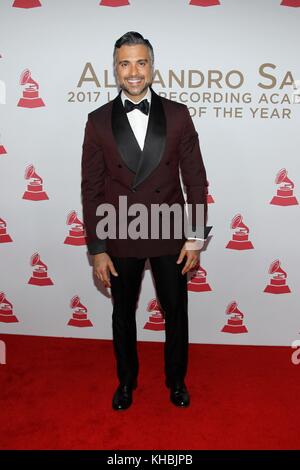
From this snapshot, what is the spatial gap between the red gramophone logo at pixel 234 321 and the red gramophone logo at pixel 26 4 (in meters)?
2.05

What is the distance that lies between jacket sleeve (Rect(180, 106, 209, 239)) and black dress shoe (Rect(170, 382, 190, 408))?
0.79 metres

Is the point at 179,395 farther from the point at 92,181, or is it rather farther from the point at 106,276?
the point at 92,181

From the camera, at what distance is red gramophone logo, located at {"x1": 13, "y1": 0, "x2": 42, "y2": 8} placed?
2525 mm

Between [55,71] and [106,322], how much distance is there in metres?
1.55

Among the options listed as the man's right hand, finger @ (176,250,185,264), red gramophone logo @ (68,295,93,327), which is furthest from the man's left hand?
red gramophone logo @ (68,295,93,327)

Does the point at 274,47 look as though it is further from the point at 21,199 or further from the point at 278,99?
the point at 21,199

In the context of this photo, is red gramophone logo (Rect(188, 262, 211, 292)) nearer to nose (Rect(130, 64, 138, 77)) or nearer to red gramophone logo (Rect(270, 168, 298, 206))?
red gramophone logo (Rect(270, 168, 298, 206))

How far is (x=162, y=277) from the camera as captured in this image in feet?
7.13

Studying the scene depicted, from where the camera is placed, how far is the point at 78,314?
298 centimetres

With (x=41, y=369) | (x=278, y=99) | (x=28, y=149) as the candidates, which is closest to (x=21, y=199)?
(x=28, y=149)

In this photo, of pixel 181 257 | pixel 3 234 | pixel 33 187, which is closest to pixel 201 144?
pixel 181 257

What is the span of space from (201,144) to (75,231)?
92cm

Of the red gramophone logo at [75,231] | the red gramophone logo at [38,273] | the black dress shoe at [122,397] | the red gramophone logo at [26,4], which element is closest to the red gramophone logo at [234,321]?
the black dress shoe at [122,397]

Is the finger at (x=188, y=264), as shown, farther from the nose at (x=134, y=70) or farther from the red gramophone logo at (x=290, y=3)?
the red gramophone logo at (x=290, y=3)
